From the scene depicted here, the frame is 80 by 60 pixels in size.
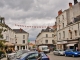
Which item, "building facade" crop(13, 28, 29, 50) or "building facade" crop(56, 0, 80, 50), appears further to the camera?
"building facade" crop(13, 28, 29, 50)

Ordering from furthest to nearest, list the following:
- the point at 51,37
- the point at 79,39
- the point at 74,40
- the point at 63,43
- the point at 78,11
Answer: the point at 51,37 < the point at 63,43 < the point at 78,11 < the point at 74,40 < the point at 79,39

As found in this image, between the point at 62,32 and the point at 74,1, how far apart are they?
363 inches

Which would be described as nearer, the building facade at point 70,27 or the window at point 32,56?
the window at point 32,56

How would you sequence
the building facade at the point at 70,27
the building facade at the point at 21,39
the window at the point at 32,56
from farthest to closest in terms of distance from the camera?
the building facade at the point at 21,39
the building facade at the point at 70,27
the window at the point at 32,56

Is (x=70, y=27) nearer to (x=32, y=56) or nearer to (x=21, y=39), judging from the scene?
(x=32, y=56)

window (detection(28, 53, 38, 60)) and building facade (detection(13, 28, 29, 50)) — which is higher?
building facade (detection(13, 28, 29, 50))

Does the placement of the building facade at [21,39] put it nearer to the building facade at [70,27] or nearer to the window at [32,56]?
the building facade at [70,27]

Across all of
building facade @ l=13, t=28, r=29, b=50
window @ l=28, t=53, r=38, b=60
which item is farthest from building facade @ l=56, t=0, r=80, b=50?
building facade @ l=13, t=28, r=29, b=50

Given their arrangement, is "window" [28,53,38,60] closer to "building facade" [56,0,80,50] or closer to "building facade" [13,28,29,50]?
"building facade" [56,0,80,50]

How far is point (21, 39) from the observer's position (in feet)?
302

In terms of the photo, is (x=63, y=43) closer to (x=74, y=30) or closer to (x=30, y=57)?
(x=74, y=30)

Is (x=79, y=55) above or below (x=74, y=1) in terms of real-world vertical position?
below

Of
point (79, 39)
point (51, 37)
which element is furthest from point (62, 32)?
point (51, 37)

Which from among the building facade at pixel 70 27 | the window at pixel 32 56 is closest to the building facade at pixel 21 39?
the building facade at pixel 70 27
